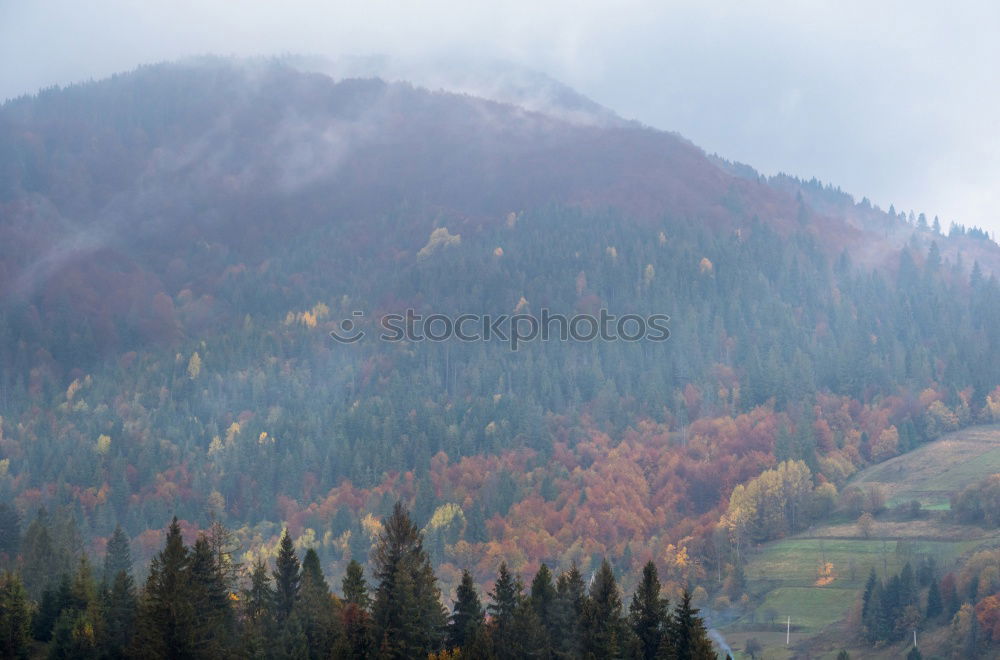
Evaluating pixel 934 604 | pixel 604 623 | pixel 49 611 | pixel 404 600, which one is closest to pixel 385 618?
pixel 404 600

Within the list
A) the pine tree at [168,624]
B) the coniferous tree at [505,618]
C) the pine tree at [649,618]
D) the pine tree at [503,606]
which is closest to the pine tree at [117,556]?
the coniferous tree at [505,618]

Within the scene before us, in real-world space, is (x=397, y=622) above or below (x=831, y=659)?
above

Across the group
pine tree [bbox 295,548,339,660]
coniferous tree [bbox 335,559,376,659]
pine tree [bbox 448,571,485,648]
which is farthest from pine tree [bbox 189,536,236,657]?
pine tree [bbox 448,571,485,648]

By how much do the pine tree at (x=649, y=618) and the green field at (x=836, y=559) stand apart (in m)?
78.4

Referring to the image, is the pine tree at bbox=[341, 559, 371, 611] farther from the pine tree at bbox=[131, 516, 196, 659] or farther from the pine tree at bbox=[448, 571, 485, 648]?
the pine tree at bbox=[131, 516, 196, 659]

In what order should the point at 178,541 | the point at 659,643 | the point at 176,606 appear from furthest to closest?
the point at 659,643 → the point at 178,541 → the point at 176,606

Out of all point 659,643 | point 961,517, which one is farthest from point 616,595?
point 961,517

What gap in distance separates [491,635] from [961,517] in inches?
4720

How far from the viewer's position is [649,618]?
7469 centimetres

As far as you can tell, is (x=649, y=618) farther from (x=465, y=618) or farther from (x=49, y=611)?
(x=49, y=611)

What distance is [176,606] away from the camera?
63.8 metres

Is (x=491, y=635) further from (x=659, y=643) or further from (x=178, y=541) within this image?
(x=178, y=541)

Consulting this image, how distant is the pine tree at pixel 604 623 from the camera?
7138 centimetres

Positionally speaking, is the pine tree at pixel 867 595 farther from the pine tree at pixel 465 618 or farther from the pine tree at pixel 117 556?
the pine tree at pixel 117 556
